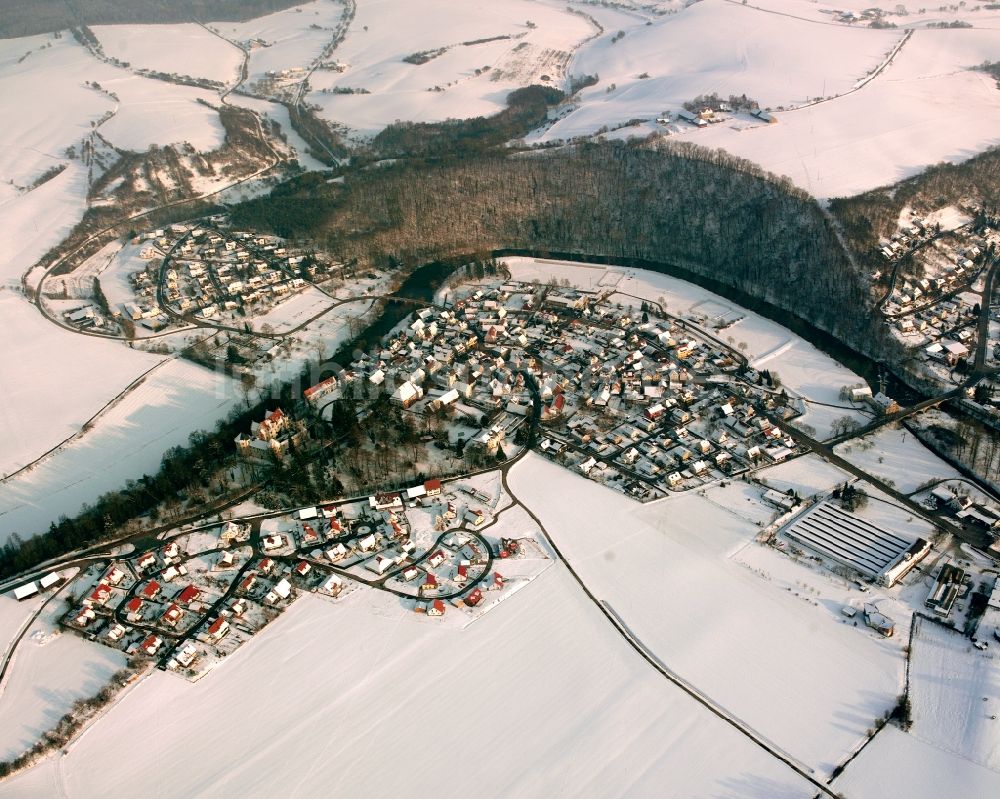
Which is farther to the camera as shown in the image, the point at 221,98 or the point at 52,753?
the point at 221,98

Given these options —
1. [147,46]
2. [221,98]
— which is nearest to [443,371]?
[221,98]

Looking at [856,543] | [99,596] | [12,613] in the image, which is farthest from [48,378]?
Answer: [856,543]

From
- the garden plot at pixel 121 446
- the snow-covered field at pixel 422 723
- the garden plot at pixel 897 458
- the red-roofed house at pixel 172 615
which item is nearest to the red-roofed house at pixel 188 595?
the red-roofed house at pixel 172 615

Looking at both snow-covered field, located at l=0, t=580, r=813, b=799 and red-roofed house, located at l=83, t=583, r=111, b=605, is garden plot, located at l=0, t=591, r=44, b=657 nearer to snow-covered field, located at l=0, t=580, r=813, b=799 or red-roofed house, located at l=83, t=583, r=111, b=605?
red-roofed house, located at l=83, t=583, r=111, b=605

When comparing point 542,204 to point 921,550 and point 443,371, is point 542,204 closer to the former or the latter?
point 443,371

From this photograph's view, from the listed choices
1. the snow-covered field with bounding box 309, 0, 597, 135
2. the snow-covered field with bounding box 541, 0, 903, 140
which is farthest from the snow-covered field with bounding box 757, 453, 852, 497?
the snow-covered field with bounding box 309, 0, 597, 135

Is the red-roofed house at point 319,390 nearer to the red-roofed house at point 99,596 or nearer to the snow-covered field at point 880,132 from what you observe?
the red-roofed house at point 99,596
